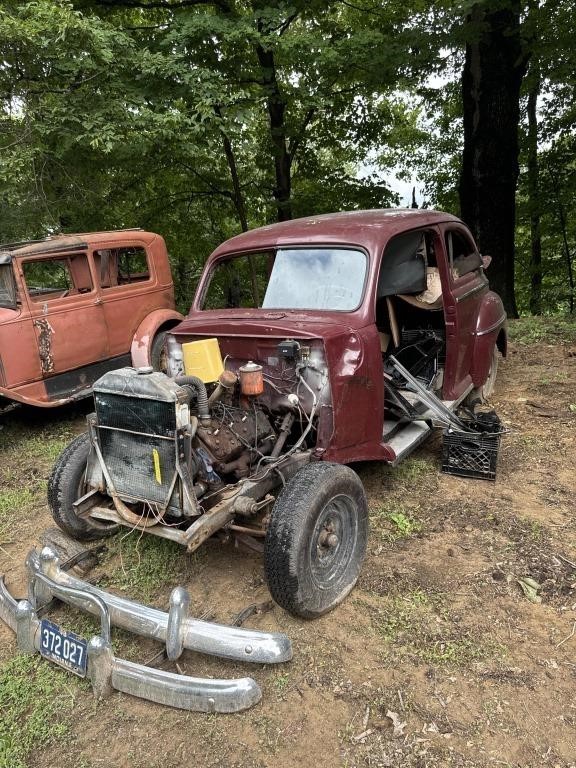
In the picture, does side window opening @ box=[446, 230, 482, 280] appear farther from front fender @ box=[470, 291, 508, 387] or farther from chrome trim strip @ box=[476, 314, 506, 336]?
chrome trim strip @ box=[476, 314, 506, 336]

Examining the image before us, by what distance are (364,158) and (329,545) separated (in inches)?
412

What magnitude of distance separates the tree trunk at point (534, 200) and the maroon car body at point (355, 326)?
21.5 ft

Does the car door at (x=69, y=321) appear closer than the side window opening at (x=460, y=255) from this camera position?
No

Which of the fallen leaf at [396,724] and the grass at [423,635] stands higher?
the fallen leaf at [396,724]

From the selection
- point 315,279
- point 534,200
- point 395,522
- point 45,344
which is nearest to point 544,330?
point 534,200

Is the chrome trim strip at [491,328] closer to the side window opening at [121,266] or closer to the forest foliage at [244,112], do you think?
the forest foliage at [244,112]

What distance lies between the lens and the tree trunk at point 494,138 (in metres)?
8.15

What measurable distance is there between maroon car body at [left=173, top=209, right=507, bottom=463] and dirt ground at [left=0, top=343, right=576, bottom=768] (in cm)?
75

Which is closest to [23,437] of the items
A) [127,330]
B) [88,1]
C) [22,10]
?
[127,330]

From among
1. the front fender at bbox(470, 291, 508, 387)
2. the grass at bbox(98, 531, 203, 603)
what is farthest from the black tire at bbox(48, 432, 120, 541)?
the front fender at bbox(470, 291, 508, 387)

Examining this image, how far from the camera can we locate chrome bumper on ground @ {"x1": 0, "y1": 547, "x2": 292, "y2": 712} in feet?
7.42

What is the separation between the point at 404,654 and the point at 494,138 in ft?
27.1

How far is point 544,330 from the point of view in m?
8.25

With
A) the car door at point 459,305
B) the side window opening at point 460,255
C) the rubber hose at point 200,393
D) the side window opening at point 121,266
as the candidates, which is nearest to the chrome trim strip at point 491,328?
the car door at point 459,305
